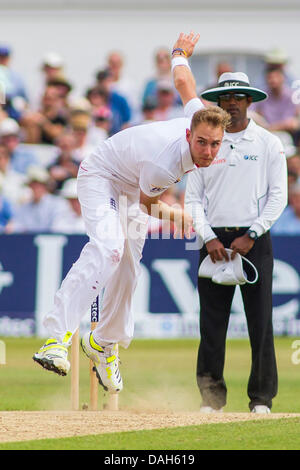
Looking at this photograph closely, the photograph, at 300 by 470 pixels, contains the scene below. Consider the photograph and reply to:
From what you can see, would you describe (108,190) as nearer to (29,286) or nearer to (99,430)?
(99,430)

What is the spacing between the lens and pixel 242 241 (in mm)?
8320

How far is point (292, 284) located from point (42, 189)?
12.6ft

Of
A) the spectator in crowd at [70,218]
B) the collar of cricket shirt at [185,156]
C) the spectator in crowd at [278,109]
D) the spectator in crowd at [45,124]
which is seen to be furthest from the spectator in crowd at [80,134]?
the collar of cricket shirt at [185,156]

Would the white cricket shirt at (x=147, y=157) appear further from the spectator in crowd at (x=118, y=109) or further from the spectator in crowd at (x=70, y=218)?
the spectator in crowd at (x=118, y=109)

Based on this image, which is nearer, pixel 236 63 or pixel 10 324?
pixel 10 324

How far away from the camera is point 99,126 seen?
16078 millimetres

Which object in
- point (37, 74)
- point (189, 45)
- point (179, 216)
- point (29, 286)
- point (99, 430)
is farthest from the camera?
point (37, 74)

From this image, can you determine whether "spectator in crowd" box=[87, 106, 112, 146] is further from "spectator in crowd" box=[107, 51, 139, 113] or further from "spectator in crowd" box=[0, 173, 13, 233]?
"spectator in crowd" box=[0, 173, 13, 233]

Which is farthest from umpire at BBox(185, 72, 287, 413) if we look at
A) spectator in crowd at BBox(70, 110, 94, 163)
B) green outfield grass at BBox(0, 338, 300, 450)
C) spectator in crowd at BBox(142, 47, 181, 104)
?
spectator in crowd at BBox(142, 47, 181, 104)

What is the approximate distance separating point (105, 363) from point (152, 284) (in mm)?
5022

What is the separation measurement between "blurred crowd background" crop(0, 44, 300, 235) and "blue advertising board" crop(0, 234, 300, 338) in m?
0.45

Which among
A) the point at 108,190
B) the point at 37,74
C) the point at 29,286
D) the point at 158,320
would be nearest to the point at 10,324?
the point at 29,286

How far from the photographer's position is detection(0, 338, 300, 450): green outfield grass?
6500 millimetres

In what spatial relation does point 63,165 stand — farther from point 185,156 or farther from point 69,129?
point 185,156
